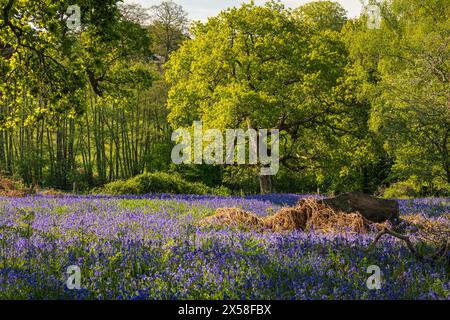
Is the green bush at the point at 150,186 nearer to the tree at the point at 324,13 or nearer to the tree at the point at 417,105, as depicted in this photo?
the tree at the point at 417,105

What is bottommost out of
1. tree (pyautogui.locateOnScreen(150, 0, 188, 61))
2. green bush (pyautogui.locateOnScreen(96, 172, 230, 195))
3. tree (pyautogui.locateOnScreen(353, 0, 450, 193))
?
green bush (pyautogui.locateOnScreen(96, 172, 230, 195))

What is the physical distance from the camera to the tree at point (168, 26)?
1766 inches

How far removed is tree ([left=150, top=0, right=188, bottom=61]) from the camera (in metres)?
44.8

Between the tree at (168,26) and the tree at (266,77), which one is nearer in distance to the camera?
the tree at (266,77)

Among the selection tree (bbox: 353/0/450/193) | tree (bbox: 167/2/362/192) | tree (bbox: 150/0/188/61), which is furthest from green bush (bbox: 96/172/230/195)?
tree (bbox: 150/0/188/61)

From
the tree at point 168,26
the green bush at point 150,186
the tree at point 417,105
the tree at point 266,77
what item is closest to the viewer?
the tree at point 266,77

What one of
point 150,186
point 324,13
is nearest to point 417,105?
point 150,186

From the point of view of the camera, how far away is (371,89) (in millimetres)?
25797

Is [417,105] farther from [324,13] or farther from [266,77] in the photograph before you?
[324,13]

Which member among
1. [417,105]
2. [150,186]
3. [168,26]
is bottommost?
[150,186]

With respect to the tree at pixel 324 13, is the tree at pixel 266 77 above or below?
below

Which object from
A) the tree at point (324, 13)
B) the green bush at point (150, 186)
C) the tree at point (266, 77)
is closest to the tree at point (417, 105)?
the tree at point (266, 77)

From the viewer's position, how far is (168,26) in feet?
148

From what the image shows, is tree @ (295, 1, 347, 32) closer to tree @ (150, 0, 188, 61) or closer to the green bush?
tree @ (150, 0, 188, 61)
